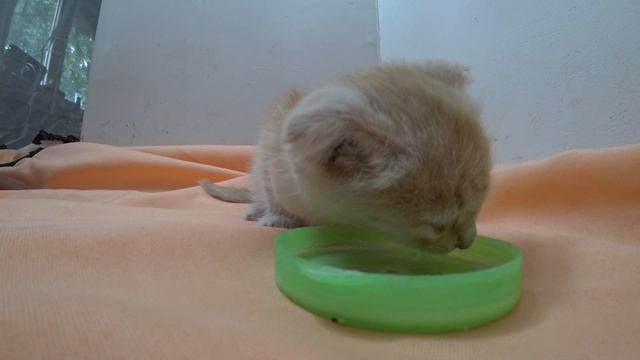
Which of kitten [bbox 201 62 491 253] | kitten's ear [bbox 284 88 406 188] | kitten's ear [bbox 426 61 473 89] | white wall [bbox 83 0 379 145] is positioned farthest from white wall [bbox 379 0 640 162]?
white wall [bbox 83 0 379 145]

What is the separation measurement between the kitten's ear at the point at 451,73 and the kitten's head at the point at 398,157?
0.57ft

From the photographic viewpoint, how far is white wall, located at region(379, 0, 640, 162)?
1239 millimetres

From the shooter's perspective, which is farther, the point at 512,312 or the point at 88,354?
the point at 512,312

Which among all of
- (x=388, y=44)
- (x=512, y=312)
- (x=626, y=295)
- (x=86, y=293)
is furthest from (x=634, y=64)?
(x=388, y=44)

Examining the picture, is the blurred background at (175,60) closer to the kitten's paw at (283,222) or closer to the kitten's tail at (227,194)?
the kitten's tail at (227,194)

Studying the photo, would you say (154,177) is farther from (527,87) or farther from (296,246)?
(527,87)

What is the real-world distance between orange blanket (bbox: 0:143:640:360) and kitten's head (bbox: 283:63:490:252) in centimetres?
21

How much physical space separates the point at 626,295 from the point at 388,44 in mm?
2236

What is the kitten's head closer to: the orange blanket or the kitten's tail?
the orange blanket

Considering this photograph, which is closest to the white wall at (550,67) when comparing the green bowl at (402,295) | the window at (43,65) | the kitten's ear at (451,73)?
the kitten's ear at (451,73)

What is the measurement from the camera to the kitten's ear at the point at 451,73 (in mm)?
1142

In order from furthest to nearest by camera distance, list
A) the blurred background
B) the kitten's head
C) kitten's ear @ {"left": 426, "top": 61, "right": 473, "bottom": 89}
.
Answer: the blurred background < kitten's ear @ {"left": 426, "top": 61, "right": 473, "bottom": 89} < the kitten's head

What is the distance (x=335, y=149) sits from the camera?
34.7 inches

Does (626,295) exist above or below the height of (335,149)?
below
